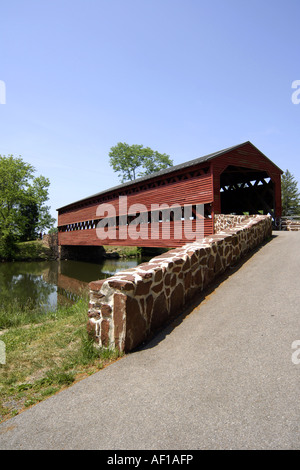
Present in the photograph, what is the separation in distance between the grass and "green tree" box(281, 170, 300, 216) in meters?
44.3

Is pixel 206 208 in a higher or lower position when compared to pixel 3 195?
→ lower

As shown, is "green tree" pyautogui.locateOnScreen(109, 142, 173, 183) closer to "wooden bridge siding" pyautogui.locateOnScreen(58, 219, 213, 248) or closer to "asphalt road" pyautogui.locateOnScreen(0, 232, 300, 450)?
"wooden bridge siding" pyautogui.locateOnScreen(58, 219, 213, 248)

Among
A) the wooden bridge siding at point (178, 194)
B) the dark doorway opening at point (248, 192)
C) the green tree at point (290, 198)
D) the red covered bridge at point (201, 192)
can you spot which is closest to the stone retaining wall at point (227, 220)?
the red covered bridge at point (201, 192)

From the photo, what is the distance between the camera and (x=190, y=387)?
2.46m

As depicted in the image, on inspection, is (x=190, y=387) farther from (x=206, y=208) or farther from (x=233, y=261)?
(x=206, y=208)

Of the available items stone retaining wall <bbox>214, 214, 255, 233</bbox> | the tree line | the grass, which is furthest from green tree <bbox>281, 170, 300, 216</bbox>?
the grass

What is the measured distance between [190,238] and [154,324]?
908 cm

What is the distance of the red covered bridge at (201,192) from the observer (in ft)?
38.9

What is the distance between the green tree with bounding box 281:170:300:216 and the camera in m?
42.3

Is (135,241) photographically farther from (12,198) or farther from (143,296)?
(12,198)

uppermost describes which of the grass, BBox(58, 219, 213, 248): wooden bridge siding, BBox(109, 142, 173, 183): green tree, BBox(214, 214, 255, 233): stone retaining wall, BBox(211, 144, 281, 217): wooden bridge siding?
BBox(109, 142, 173, 183): green tree

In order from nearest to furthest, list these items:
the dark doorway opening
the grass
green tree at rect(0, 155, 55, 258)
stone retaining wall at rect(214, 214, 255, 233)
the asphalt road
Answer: the asphalt road
the grass
stone retaining wall at rect(214, 214, 255, 233)
the dark doorway opening
green tree at rect(0, 155, 55, 258)
